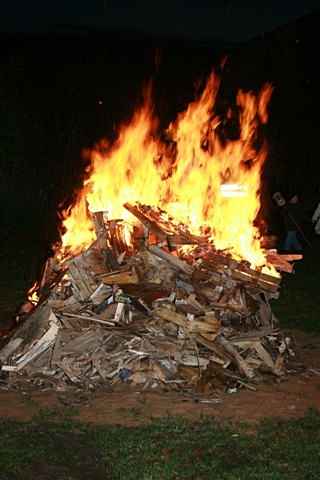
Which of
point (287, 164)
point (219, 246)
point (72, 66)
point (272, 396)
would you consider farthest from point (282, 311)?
point (72, 66)

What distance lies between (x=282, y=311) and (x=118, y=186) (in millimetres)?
4168

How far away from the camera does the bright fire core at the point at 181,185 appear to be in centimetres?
1077

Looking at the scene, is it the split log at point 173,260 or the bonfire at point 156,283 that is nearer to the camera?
the bonfire at point 156,283

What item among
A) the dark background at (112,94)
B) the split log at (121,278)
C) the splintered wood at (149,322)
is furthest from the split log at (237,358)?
the dark background at (112,94)

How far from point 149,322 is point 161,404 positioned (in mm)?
1274

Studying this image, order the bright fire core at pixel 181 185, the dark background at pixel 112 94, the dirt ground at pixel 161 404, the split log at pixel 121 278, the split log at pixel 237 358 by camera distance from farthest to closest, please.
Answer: the dark background at pixel 112 94, the bright fire core at pixel 181 185, the split log at pixel 121 278, the split log at pixel 237 358, the dirt ground at pixel 161 404

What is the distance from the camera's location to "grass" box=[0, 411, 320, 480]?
6109mm

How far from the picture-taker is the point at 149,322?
9109 millimetres

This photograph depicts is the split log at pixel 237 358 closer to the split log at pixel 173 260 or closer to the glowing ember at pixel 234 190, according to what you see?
the split log at pixel 173 260

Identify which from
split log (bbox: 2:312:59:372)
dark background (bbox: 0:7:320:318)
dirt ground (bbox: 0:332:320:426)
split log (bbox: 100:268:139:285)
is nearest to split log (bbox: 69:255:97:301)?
split log (bbox: 100:268:139:285)

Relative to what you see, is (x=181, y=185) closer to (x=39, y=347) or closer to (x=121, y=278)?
(x=121, y=278)

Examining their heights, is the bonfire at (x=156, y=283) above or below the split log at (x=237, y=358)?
above

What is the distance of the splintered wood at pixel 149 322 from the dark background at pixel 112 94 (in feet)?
55.8

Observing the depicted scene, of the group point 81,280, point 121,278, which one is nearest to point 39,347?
point 81,280
